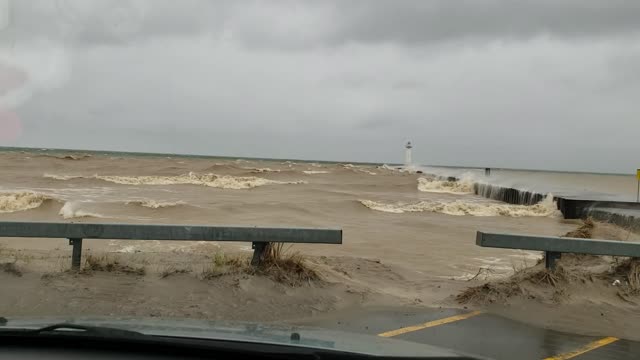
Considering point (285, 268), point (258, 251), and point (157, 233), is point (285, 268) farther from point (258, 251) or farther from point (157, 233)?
point (157, 233)

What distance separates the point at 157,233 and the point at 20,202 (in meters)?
14.4

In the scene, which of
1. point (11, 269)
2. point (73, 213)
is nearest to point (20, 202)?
point (73, 213)

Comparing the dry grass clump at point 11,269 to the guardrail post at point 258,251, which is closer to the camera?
the dry grass clump at point 11,269

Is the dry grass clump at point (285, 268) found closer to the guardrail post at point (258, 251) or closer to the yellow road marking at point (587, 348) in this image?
the guardrail post at point (258, 251)

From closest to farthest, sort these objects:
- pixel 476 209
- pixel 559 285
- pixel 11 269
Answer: pixel 11 269, pixel 559 285, pixel 476 209

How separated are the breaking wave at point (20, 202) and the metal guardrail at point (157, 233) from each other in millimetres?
12652

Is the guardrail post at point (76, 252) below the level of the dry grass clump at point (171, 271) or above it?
above

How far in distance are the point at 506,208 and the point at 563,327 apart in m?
19.7

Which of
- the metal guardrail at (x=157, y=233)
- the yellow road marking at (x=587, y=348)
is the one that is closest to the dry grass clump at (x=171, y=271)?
the metal guardrail at (x=157, y=233)

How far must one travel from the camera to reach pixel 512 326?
20.4 ft

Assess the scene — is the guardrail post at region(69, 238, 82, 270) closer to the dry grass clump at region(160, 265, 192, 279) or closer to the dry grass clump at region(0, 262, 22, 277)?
the dry grass clump at region(0, 262, 22, 277)

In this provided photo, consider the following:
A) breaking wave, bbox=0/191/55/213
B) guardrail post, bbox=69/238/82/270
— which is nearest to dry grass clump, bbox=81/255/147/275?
guardrail post, bbox=69/238/82/270

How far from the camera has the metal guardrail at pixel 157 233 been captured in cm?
693

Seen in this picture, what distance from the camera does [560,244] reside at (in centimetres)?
713
